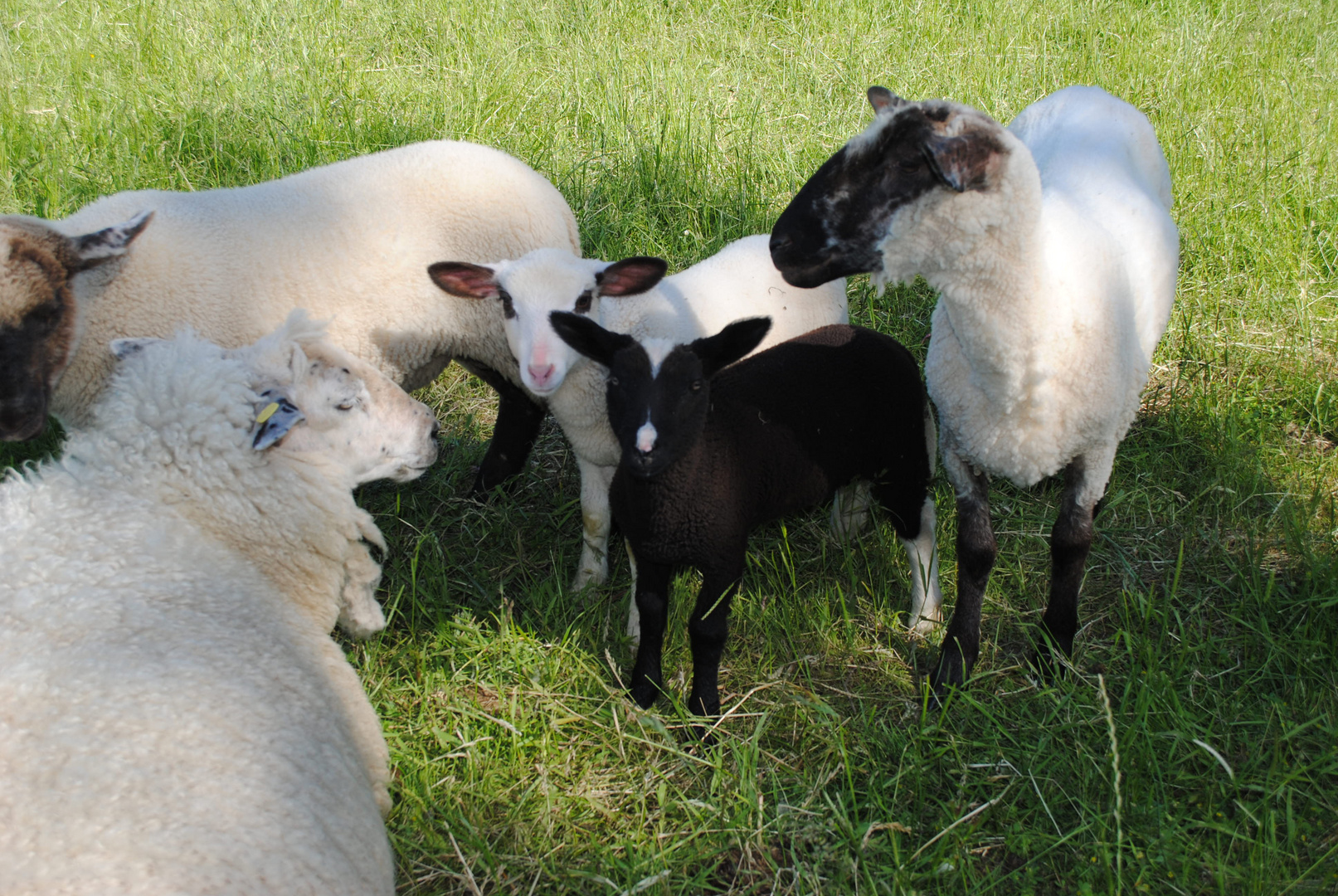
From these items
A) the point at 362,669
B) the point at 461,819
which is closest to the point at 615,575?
the point at 362,669

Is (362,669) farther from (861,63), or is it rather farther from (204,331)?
Answer: (861,63)

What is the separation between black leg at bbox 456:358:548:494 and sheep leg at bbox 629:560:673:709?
1255 millimetres

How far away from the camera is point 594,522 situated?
3.45 metres

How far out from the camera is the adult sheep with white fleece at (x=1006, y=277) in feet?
7.29

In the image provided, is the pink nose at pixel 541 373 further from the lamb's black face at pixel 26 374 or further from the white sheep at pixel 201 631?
the lamb's black face at pixel 26 374

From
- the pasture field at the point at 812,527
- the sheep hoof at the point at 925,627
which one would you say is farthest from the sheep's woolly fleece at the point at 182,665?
the sheep hoof at the point at 925,627

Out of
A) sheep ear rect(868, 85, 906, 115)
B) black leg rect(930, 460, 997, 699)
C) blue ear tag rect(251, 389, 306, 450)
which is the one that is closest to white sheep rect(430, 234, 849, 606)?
blue ear tag rect(251, 389, 306, 450)

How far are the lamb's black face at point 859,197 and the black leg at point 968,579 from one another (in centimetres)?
88

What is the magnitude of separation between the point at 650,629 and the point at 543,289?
1.12 m

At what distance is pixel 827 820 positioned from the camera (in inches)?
95.7

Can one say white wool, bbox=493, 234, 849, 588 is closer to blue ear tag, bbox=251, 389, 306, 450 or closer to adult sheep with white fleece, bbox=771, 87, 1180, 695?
adult sheep with white fleece, bbox=771, 87, 1180, 695

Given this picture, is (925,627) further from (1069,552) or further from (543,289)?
(543,289)

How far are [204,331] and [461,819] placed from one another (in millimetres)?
1804

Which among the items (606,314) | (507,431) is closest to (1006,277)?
(606,314)
